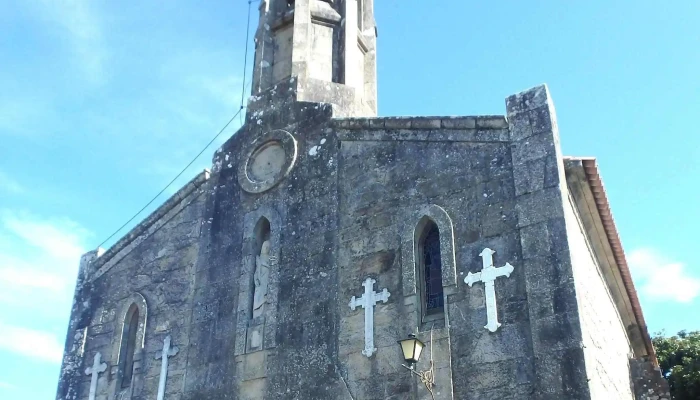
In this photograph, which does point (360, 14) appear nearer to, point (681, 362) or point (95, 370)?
point (95, 370)

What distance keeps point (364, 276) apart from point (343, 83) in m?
4.23

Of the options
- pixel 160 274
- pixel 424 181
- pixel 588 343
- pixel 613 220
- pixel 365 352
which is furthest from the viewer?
pixel 160 274

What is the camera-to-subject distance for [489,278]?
8789mm

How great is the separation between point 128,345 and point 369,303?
15.9ft

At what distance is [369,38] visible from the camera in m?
13.9

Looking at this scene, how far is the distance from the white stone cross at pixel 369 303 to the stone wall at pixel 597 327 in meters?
2.52

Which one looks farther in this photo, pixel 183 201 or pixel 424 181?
pixel 183 201

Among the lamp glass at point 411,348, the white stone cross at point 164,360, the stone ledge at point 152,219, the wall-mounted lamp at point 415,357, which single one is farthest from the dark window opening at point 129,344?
the lamp glass at point 411,348

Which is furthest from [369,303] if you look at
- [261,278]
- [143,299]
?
[143,299]

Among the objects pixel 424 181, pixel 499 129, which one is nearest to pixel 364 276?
pixel 424 181

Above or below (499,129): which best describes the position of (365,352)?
below

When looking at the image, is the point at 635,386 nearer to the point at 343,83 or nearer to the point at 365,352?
the point at 365,352

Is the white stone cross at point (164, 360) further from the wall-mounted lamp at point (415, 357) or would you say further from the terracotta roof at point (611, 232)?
the terracotta roof at point (611, 232)

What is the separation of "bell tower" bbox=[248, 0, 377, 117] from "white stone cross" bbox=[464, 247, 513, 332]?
415 centimetres
